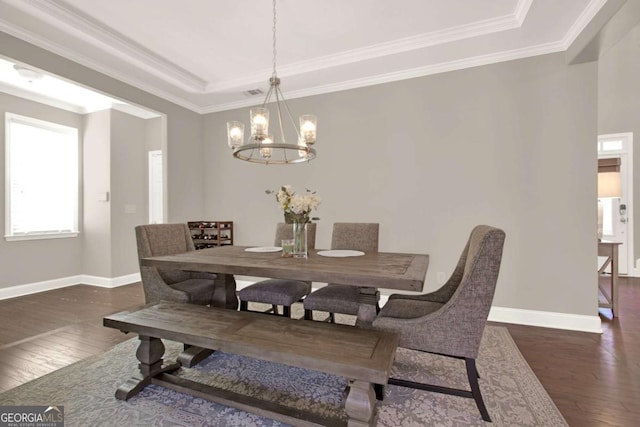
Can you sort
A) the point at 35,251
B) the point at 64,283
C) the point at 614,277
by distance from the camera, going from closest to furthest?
the point at 614,277 < the point at 35,251 < the point at 64,283

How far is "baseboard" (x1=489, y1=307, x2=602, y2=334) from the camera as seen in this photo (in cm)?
284

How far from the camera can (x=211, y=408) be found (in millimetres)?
1758

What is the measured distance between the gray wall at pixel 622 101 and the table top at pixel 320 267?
5.36m

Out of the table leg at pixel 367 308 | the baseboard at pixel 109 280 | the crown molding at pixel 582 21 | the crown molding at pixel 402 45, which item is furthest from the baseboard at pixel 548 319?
the baseboard at pixel 109 280

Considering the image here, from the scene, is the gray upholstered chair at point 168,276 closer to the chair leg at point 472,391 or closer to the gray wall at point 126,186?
the chair leg at point 472,391

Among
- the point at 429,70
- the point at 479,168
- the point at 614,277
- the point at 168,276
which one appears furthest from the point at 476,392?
the point at 429,70

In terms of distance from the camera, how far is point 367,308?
1.98 meters

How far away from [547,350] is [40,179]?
6458 mm

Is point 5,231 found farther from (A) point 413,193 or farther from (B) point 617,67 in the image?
(B) point 617,67

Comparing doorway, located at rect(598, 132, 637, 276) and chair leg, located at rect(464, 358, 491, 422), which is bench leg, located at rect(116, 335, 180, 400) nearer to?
chair leg, located at rect(464, 358, 491, 422)

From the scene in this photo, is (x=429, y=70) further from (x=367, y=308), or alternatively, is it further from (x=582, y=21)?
(x=367, y=308)

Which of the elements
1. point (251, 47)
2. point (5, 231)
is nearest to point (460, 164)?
point (251, 47)

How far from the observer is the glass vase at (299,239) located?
90.9 inches

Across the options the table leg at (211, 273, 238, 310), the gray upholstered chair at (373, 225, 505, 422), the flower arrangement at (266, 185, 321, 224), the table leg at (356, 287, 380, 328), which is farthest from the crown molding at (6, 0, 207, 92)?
the gray upholstered chair at (373, 225, 505, 422)
